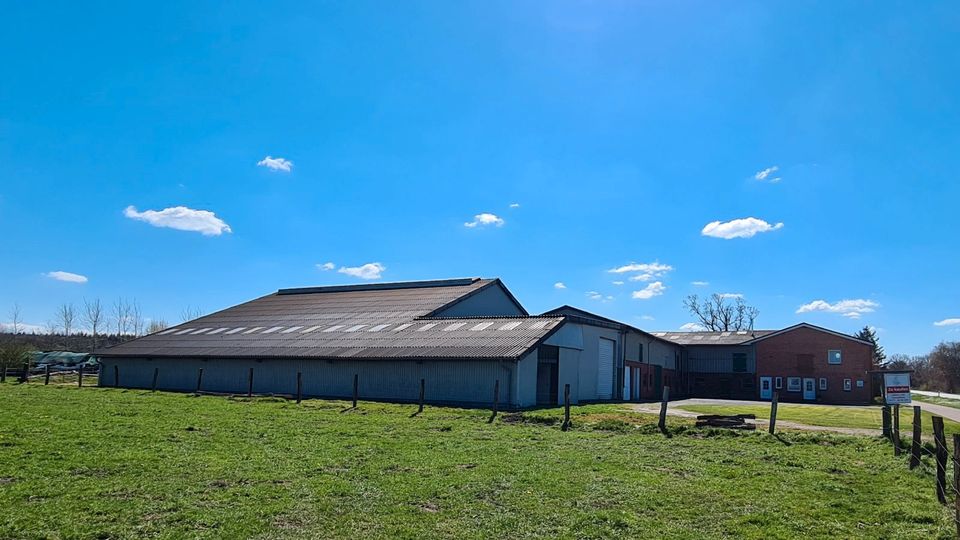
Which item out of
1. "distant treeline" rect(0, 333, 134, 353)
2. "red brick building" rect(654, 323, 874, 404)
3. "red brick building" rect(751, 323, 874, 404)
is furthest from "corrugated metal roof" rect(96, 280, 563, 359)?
"distant treeline" rect(0, 333, 134, 353)

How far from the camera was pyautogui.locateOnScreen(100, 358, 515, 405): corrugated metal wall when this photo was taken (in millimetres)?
30703

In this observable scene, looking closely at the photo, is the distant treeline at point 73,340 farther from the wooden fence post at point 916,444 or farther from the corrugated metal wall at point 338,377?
the wooden fence post at point 916,444

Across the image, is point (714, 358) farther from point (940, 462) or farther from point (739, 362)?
point (940, 462)

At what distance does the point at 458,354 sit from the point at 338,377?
744 centimetres

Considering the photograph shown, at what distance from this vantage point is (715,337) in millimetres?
63781

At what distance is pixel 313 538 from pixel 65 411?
16.4 meters

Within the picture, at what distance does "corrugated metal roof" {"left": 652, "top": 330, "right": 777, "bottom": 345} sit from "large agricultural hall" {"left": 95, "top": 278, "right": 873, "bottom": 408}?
18 centimetres

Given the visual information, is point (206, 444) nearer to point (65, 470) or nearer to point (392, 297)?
point (65, 470)

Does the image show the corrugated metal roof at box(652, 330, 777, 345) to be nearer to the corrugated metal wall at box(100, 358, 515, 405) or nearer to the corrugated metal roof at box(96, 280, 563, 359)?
the corrugated metal roof at box(96, 280, 563, 359)

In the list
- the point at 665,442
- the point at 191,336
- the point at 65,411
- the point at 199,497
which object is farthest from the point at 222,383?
the point at 199,497

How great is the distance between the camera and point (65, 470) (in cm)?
1084

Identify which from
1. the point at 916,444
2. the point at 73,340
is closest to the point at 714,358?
the point at 916,444

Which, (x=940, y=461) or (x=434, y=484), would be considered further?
(x=434, y=484)

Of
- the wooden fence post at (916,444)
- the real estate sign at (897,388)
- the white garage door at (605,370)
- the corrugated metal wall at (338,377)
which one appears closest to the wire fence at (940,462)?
the wooden fence post at (916,444)
